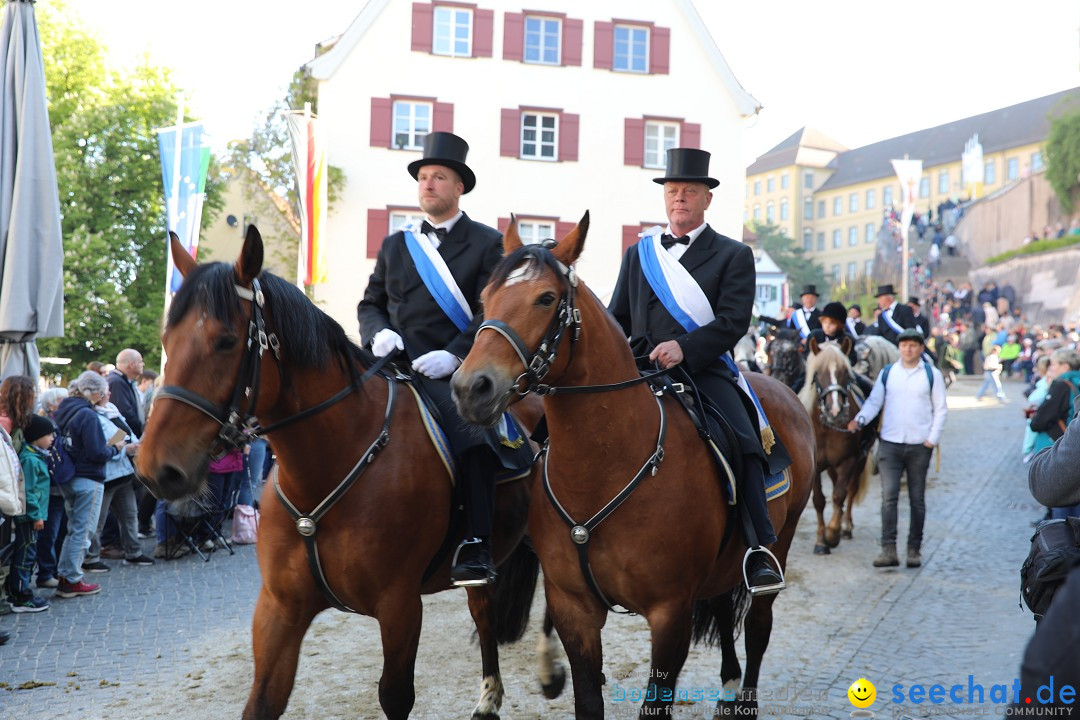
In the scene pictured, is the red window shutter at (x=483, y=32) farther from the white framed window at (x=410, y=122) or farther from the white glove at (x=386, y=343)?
the white glove at (x=386, y=343)

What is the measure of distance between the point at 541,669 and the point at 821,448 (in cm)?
669

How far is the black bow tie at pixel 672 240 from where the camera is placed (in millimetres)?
5016

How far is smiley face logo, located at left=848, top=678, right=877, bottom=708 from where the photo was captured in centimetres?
537

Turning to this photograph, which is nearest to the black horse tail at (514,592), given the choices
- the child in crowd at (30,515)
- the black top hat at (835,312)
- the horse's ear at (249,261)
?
the horse's ear at (249,261)

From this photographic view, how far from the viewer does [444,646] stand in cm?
712

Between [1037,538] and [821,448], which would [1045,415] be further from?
[1037,538]

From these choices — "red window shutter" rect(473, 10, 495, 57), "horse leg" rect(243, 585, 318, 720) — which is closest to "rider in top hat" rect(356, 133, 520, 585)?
"horse leg" rect(243, 585, 318, 720)

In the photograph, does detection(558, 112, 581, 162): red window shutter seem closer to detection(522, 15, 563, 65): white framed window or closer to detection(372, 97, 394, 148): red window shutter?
detection(522, 15, 563, 65): white framed window

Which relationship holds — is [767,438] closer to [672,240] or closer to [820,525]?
[672,240]

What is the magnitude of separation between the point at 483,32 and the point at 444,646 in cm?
2285

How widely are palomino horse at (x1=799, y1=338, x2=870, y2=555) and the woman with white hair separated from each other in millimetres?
7363

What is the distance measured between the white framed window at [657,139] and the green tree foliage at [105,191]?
12366 millimetres

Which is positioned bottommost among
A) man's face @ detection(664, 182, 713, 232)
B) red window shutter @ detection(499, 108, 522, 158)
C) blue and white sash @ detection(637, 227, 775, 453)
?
blue and white sash @ detection(637, 227, 775, 453)

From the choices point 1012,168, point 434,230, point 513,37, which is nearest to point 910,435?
point 434,230
